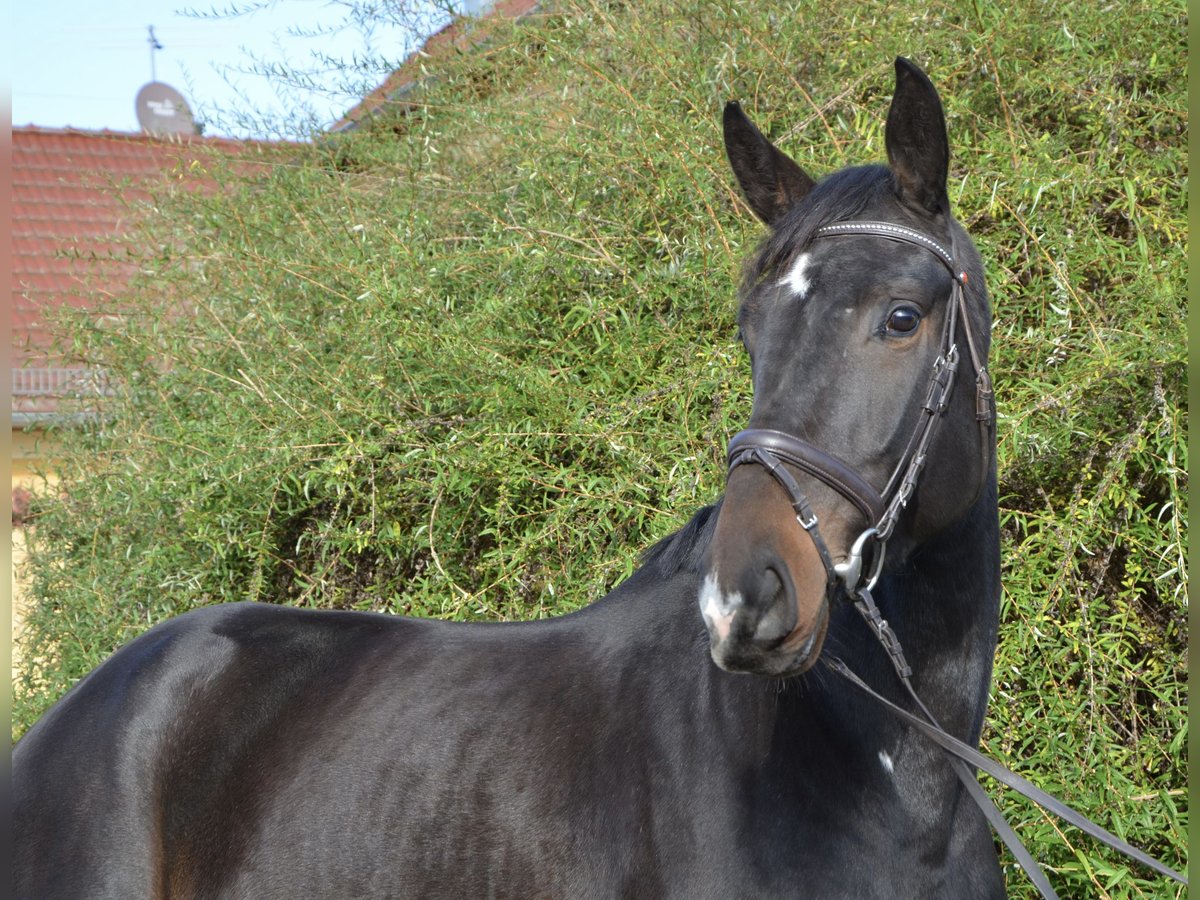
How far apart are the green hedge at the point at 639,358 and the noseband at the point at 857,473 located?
135cm

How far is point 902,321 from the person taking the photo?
2.06 meters

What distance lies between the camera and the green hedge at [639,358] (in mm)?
3389

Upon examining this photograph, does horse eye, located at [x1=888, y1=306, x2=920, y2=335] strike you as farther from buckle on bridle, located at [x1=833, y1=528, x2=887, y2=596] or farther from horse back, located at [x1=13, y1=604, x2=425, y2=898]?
horse back, located at [x1=13, y1=604, x2=425, y2=898]

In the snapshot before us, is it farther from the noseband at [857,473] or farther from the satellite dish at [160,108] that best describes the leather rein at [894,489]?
the satellite dish at [160,108]

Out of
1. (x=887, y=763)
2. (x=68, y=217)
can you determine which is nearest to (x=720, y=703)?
(x=887, y=763)

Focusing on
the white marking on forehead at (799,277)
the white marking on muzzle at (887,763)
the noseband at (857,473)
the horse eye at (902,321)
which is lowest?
the white marking on muzzle at (887,763)

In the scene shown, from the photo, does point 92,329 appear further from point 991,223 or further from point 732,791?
point 732,791

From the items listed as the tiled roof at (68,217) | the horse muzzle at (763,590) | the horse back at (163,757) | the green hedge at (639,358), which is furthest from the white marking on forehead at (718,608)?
the green hedge at (639,358)

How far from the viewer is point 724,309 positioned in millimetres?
4258

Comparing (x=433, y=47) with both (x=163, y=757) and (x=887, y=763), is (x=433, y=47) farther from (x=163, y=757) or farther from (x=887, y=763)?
(x=887, y=763)

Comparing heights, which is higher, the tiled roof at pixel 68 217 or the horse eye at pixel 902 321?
the tiled roof at pixel 68 217

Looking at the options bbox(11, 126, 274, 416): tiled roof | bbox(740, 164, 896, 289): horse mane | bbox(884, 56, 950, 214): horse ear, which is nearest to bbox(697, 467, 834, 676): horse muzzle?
bbox(740, 164, 896, 289): horse mane

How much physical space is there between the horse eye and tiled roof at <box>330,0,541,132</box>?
4.18 meters

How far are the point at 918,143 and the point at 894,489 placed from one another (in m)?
0.70
